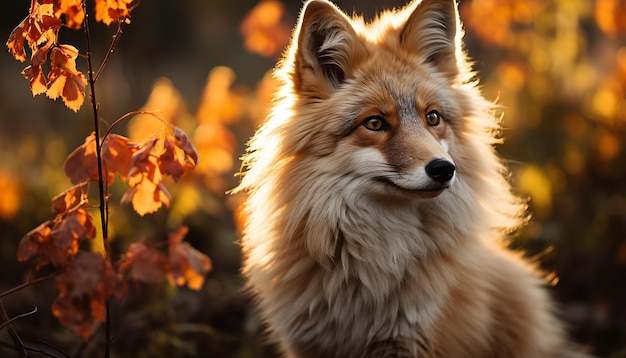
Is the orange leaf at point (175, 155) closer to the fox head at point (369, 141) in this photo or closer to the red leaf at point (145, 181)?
the red leaf at point (145, 181)

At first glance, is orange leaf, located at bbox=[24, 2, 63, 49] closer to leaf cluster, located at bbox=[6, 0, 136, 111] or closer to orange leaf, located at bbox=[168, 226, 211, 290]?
leaf cluster, located at bbox=[6, 0, 136, 111]

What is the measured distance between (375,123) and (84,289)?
1.57 m

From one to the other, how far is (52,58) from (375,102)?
1465 mm

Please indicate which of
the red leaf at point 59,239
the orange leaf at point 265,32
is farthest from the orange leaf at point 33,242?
the orange leaf at point 265,32

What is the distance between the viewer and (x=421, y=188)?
2.87m

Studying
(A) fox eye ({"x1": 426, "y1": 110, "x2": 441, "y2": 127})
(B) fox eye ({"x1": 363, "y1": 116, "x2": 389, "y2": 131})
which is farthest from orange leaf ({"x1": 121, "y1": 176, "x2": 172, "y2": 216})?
(A) fox eye ({"x1": 426, "y1": 110, "x2": 441, "y2": 127})

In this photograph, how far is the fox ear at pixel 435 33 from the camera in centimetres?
329

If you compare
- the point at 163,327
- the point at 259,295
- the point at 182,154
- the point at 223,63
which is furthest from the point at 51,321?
the point at 223,63

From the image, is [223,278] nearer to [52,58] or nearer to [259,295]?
[259,295]

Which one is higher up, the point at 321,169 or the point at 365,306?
the point at 321,169

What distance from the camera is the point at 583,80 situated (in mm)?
7078

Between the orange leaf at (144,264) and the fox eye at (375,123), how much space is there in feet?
4.15

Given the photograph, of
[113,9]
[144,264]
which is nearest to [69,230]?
[144,264]

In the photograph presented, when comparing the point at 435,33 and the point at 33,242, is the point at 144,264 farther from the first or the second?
the point at 435,33
